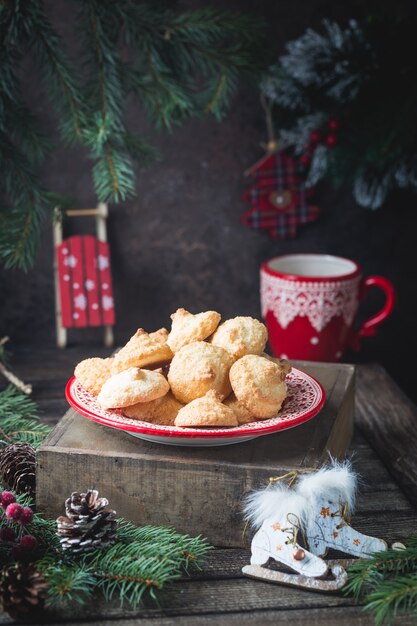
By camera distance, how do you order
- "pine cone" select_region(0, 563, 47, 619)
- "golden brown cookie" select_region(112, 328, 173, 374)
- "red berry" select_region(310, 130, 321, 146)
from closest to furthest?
"pine cone" select_region(0, 563, 47, 619)
"golden brown cookie" select_region(112, 328, 173, 374)
"red berry" select_region(310, 130, 321, 146)

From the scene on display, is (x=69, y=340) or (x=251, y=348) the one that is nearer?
(x=251, y=348)

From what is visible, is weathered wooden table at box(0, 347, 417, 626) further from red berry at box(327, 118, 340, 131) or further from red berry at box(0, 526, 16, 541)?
red berry at box(327, 118, 340, 131)

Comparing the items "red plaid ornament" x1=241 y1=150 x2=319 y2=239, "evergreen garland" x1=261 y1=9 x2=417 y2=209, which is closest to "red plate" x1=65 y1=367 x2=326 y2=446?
"evergreen garland" x1=261 y1=9 x2=417 y2=209

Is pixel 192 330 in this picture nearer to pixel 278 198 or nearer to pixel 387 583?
pixel 387 583

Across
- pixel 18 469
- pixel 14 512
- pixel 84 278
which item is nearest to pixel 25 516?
pixel 14 512

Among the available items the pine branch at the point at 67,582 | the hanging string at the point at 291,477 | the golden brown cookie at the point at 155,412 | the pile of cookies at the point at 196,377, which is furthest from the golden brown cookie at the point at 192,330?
the pine branch at the point at 67,582

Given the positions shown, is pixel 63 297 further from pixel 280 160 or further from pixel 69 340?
pixel 280 160

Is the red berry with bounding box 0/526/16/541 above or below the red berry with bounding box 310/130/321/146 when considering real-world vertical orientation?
below

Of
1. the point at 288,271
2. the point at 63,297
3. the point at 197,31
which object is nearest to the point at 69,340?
the point at 63,297
